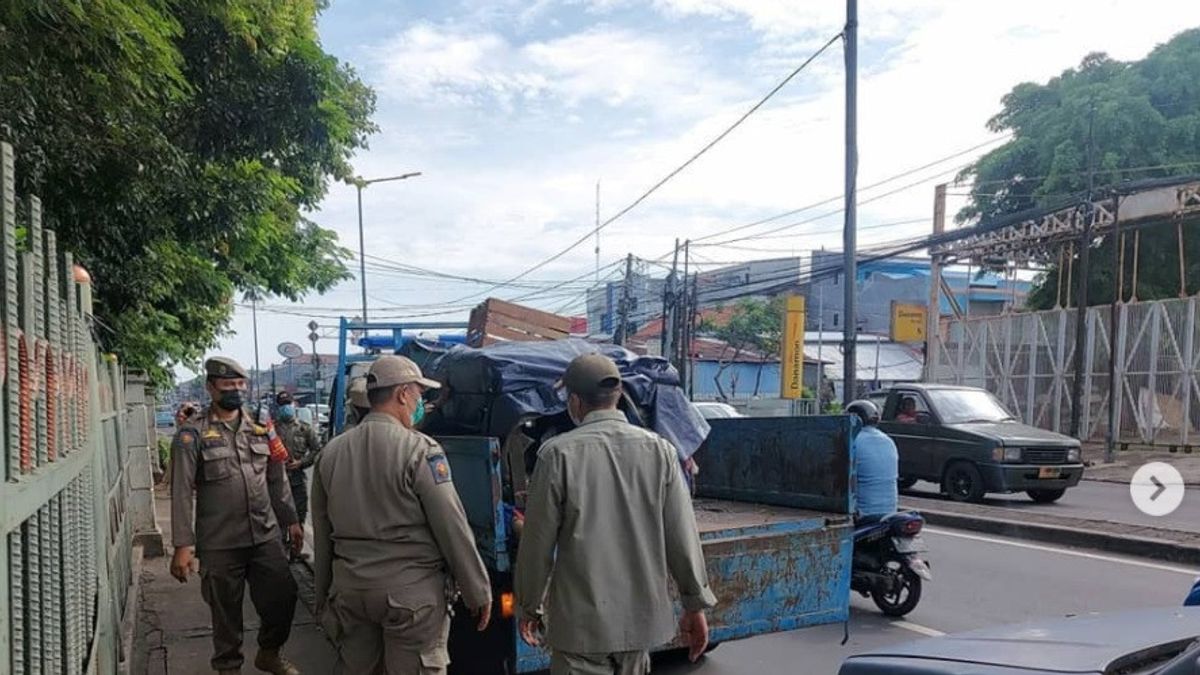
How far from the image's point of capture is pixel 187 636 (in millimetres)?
6465

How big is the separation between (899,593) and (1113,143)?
22441 mm

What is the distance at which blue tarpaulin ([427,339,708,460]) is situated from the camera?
5.15m

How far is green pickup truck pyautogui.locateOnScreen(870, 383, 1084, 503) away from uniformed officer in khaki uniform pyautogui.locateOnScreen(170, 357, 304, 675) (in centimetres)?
1032

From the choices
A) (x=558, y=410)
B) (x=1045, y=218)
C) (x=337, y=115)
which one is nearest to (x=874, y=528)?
(x=558, y=410)

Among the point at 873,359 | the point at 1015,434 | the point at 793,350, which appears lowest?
the point at 873,359

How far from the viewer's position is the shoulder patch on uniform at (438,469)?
3.56 m

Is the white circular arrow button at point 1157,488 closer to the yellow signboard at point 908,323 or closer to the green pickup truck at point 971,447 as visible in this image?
the green pickup truck at point 971,447

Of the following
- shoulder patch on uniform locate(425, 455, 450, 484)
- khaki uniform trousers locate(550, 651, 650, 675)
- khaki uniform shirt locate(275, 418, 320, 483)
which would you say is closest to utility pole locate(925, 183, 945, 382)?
khaki uniform shirt locate(275, 418, 320, 483)

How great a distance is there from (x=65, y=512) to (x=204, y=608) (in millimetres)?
5143

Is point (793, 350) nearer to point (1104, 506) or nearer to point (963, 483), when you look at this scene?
point (963, 483)

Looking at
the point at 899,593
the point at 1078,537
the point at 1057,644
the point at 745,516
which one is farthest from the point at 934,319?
the point at 1057,644

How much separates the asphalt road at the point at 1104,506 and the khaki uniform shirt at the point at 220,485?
9.90 m

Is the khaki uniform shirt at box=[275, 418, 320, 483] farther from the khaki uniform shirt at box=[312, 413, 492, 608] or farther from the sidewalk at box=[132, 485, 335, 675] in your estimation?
the khaki uniform shirt at box=[312, 413, 492, 608]

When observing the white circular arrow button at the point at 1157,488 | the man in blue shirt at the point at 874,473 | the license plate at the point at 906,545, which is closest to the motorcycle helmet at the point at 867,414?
the man in blue shirt at the point at 874,473
